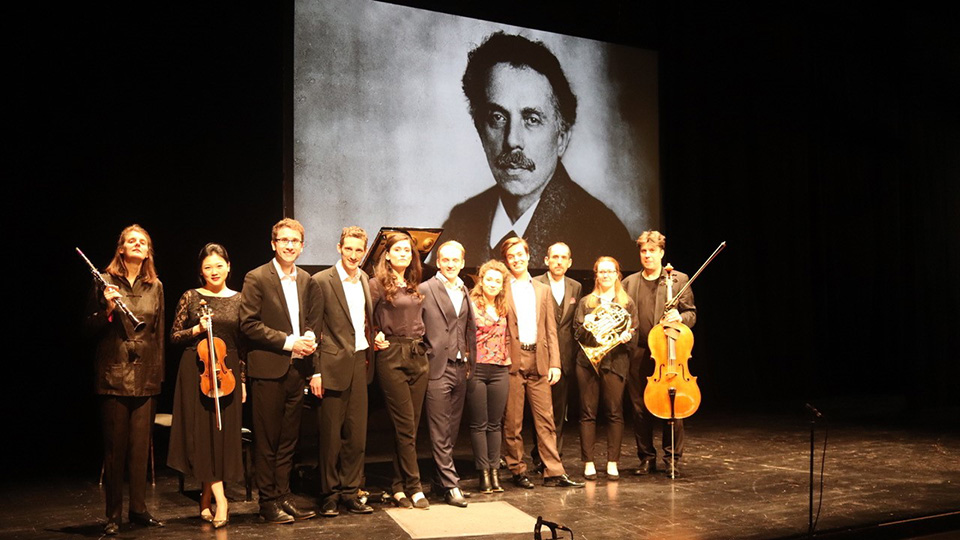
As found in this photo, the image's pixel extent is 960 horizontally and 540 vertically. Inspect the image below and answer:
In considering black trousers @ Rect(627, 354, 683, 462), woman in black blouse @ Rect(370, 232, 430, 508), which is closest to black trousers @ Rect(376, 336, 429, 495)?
woman in black blouse @ Rect(370, 232, 430, 508)

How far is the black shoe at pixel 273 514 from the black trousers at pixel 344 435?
0.23 m

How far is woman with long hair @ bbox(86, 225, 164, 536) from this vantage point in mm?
4211

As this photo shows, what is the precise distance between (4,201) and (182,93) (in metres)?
1.49

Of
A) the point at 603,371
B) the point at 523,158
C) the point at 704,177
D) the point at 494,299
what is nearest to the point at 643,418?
the point at 603,371

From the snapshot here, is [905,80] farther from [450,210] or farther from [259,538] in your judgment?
[259,538]

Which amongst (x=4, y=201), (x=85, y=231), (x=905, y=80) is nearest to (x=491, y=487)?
(x=85, y=231)

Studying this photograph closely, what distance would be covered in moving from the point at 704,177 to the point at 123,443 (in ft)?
22.7

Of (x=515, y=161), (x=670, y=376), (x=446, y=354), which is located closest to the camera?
(x=446, y=354)

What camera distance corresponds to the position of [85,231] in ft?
21.4

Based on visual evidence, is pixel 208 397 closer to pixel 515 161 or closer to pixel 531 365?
pixel 531 365

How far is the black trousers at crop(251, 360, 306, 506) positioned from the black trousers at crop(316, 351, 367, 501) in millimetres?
163

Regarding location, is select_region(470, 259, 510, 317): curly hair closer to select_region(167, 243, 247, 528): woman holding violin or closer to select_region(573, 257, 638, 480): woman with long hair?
select_region(573, 257, 638, 480): woman with long hair

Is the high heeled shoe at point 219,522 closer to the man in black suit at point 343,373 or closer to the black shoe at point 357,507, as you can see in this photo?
the man in black suit at point 343,373

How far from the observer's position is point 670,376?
5.29 metres
